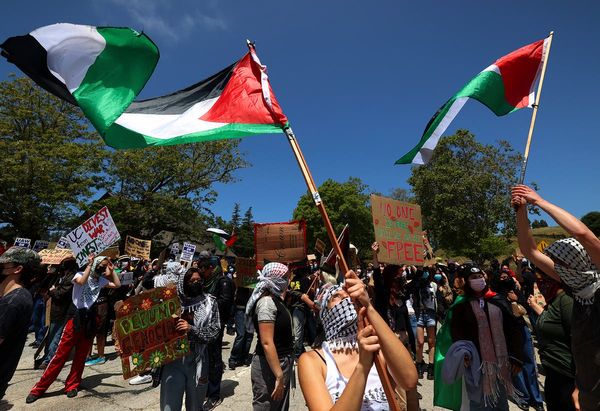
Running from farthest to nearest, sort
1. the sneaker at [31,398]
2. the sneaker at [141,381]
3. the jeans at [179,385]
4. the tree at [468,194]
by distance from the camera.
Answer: the tree at [468,194] → the sneaker at [141,381] → the sneaker at [31,398] → the jeans at [179,385]

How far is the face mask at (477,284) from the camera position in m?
3.87

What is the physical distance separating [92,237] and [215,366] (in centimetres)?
340

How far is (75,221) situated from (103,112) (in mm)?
22235

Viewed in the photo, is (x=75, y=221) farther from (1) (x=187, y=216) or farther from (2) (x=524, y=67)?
(2) (x=524, y=67)

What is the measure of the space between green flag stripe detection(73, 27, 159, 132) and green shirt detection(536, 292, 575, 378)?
4.46m

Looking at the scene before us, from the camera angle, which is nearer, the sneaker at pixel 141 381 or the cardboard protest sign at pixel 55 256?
the sneaker at pixel 141 381

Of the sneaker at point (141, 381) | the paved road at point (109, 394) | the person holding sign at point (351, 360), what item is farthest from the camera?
the sneaker at point (141, 381)

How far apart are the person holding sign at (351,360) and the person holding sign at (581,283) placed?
1457 millimetres

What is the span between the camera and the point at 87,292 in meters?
5.73

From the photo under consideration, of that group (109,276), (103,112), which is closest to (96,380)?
(109,276)

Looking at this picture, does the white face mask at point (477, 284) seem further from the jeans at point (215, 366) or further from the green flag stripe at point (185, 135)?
the jeans at point (215, 366)

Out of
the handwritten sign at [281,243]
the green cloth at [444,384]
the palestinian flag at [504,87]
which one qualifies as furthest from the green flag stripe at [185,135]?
the handwritten sign at [281,243]

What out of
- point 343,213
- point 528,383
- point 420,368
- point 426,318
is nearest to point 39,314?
point 420,368

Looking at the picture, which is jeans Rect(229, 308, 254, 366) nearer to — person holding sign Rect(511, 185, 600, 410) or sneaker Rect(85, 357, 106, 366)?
sneaker Rect(85, 357, 106, 366)
